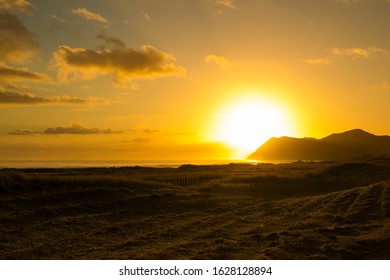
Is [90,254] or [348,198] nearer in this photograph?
[90,254]

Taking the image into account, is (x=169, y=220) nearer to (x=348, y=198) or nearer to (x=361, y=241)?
(x=361, y=241)

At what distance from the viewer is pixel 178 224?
2661 centimetres

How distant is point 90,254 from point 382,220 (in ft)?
60.7

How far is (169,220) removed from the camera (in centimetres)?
2845

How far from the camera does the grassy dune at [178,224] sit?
1864cm

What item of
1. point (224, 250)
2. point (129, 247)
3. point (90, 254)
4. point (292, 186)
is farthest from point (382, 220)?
point (292, 186)

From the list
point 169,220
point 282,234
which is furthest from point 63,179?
point 282,234

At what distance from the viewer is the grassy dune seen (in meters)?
18.6
